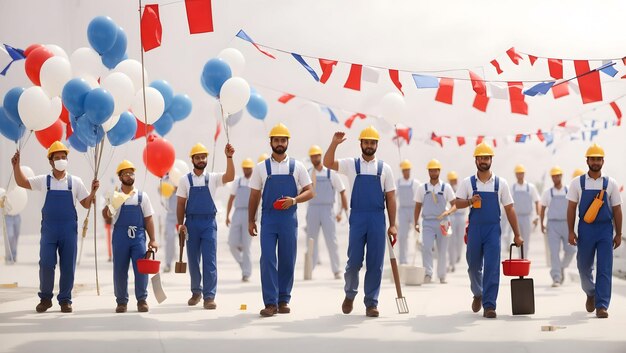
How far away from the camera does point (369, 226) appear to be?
25.7 ft

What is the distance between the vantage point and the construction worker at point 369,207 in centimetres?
780

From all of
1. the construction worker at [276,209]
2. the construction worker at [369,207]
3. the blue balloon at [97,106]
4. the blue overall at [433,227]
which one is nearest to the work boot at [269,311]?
the construction worker at [276,209]

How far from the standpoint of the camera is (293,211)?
793 cm

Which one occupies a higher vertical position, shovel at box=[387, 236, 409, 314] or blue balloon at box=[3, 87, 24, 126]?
blue balloon at box=[3, 87, 24, 126]

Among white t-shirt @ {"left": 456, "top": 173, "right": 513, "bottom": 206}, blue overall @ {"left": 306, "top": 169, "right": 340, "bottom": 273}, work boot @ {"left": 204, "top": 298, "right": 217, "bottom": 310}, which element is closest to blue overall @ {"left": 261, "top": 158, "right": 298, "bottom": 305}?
work boot @ {"left": 204, "top": 298, "right": 217, "bottom": 310}

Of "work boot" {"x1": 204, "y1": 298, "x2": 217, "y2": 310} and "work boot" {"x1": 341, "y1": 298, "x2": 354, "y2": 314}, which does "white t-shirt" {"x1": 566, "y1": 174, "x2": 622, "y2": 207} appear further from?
"work boot" {"x1": 204, "y1": 298, "x2": 217, "y2": 310}

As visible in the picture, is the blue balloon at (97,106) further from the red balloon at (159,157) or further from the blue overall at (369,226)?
the blue overall at (369,226)

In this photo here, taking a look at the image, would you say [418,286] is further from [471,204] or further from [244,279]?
[471,204]

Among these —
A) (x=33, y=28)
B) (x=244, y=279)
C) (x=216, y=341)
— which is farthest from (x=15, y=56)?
(x=216, y=341)

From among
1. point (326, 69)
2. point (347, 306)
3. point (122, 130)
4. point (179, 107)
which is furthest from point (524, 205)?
point (122, 130)

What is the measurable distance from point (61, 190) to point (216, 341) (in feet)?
8.55

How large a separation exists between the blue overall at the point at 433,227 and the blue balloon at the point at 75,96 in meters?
4.92

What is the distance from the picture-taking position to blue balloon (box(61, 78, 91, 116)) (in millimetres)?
8930

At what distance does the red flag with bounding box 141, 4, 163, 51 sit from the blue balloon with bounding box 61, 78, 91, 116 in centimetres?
79
